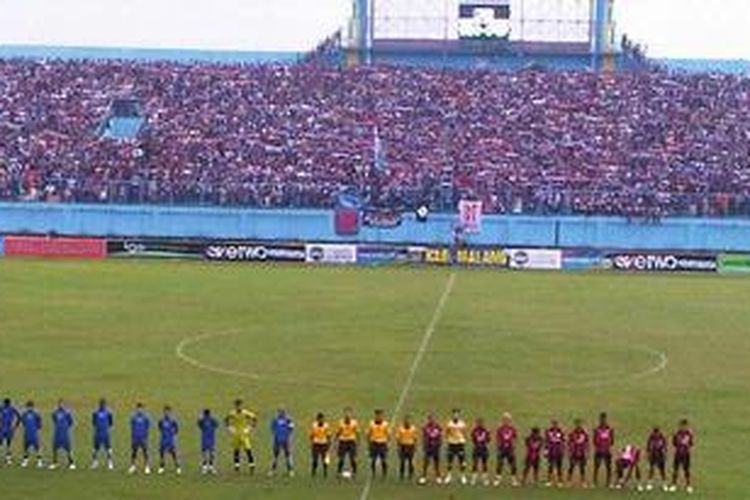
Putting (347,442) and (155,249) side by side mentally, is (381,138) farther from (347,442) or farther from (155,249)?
(347,442)

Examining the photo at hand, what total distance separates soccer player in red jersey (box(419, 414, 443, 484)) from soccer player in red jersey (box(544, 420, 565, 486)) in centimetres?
182

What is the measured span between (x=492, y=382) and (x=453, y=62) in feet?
187

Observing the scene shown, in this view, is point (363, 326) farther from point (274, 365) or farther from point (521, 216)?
point (521, 216)

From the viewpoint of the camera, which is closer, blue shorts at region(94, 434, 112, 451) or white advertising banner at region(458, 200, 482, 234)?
blue shorts at region(94, 434, 112, 451)

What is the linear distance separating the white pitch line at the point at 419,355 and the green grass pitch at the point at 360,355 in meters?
0.15

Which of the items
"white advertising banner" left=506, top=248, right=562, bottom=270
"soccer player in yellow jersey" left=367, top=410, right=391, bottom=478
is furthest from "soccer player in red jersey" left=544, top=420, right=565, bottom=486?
"white advertising banner" left=506, top=248, right=562, bottom=270

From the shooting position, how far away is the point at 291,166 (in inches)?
3046

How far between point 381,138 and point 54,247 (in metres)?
20.7

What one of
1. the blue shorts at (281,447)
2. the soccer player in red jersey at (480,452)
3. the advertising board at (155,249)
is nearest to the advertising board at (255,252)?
the advertising board at (155,249)

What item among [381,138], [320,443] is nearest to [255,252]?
[381,138]

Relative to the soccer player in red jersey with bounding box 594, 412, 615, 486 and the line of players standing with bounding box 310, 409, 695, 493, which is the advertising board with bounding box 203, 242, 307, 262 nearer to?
the line of players standing with bounding box 310, 409, 695, 493

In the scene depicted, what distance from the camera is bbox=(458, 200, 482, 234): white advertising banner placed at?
66.7m

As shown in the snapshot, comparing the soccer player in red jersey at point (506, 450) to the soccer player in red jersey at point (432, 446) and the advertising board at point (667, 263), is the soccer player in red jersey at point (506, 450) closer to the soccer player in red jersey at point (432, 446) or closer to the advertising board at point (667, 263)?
the soccer player in red jersey at point (432, 446)

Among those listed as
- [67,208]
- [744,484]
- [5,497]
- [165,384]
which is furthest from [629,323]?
[67,208]
